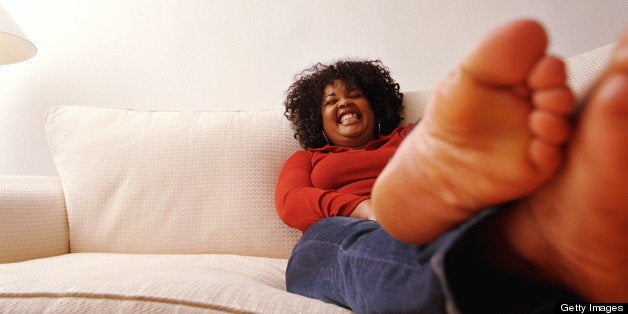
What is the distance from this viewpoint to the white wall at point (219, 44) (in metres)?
1.40

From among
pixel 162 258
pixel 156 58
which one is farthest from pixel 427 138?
pixel 156 58

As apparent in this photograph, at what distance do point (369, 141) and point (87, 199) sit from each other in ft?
2.28

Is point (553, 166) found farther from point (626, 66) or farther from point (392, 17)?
point (392, 17)

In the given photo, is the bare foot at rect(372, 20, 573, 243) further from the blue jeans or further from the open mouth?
the open mouth

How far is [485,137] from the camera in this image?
0.38 meters

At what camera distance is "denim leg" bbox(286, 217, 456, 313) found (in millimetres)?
394

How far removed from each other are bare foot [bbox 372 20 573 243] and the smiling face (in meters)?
0.68

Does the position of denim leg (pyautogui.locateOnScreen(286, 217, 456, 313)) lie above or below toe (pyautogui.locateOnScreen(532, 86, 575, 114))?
below

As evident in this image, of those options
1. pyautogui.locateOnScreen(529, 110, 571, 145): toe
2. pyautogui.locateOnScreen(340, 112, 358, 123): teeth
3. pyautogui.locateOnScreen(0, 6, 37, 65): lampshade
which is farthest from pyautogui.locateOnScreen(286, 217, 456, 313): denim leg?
pyautogui.locateOnScreen(0, 6, 37, 65): lampshade

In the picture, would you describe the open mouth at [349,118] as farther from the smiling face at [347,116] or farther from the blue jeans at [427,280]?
the blue jeans at [427,280]

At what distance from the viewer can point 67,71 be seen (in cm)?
162

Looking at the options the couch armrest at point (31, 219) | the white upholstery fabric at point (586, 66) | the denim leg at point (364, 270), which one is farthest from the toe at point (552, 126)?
the couch armrest at point (31, 219)

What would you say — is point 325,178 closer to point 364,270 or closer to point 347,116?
point 347,116

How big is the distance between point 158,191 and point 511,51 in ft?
3.11
